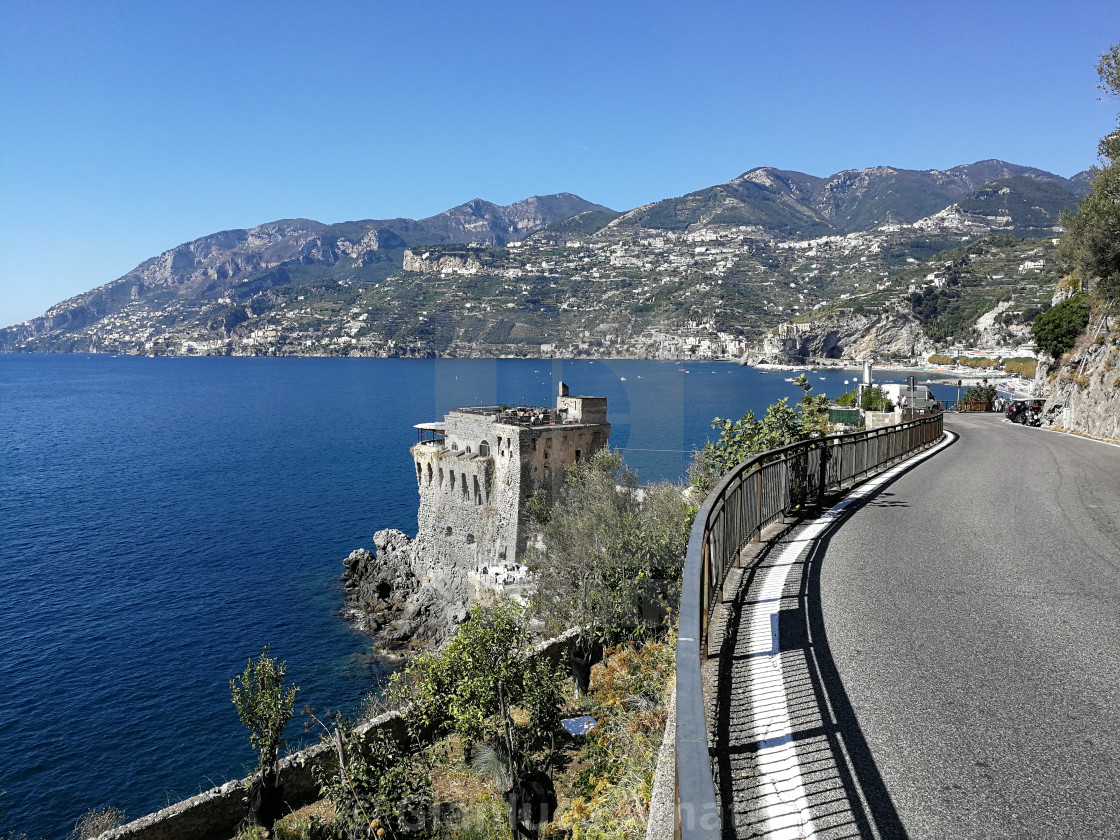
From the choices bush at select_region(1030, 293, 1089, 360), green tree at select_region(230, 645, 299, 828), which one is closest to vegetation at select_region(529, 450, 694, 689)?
green tree at select_region(230, 645, 299, 828)

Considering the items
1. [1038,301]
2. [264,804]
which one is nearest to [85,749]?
[264,804]

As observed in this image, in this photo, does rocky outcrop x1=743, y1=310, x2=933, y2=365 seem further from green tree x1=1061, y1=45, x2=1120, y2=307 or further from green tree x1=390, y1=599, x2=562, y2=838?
green tree x1=390, y1=599, x2=562, y2=838

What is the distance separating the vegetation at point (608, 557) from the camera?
1194 centimetres

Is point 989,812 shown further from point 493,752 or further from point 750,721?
point 493,752

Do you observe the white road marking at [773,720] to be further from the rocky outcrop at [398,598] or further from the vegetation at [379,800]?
the rocky outcrop at [398,598]

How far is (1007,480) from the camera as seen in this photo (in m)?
13.6

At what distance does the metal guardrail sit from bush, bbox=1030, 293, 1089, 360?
88.5 feet

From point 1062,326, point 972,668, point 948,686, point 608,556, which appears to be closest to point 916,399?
point 1062,326

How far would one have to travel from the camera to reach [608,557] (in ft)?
44.1

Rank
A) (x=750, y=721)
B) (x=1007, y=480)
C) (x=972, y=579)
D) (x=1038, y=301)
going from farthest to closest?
1. (x=1038, y=301)
2. (x=1007, y=480)
3. (x=972, y=579)
4. (x=750, y=721)

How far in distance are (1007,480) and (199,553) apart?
40.8 metres

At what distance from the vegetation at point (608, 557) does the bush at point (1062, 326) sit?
26958 millimetres

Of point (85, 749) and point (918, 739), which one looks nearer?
point (918, 739)

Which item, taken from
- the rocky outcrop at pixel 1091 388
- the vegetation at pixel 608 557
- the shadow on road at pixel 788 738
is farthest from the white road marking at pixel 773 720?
the rocky outcrop at pixel 1091 388
